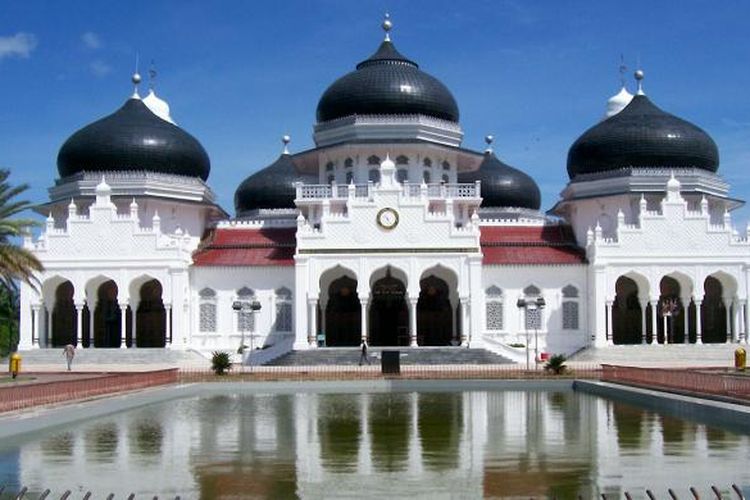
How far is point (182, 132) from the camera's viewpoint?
50906 millimetres

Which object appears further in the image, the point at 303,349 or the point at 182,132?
the point at 182,132

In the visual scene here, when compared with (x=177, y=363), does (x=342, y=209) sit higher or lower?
higher

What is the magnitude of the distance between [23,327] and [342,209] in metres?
14.7

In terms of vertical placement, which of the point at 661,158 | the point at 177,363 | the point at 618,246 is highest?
the point at 661,158

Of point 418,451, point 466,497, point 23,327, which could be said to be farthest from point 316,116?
point 466,497

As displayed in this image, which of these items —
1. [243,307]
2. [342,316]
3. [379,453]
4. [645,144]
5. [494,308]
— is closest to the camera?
[379,453]

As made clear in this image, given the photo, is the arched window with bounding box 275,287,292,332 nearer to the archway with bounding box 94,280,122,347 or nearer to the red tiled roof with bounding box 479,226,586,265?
the archway with bounding box 94,280,122,347

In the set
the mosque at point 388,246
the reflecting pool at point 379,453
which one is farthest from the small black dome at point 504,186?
the reflecting pool at point 379,453

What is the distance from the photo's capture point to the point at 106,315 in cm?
4725

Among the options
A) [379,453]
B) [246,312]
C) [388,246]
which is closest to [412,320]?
[388,246]

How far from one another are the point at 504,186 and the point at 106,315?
76.3ft

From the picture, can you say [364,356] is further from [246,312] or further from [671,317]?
[671,317]

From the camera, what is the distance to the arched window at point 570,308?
4478cm

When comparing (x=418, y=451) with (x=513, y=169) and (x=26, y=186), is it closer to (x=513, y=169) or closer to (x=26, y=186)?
(x=26, y=186)
